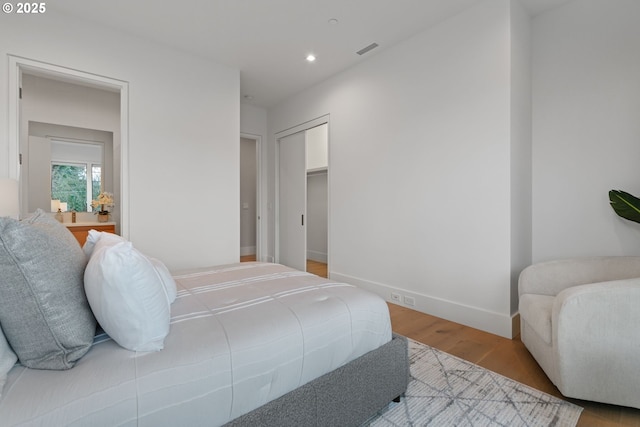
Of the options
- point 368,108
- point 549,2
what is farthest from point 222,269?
point 549,2

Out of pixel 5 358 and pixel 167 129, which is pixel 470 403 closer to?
pixel 5 358

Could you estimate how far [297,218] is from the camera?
4840 mm

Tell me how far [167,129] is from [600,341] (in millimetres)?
4044

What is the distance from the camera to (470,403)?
5.42 feet

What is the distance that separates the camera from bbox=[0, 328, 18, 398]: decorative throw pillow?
84 cm

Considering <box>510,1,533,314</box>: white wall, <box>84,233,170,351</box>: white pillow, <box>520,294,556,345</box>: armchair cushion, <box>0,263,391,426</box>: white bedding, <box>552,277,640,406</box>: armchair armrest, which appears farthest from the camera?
<box>510,1,533,314</box>: white wall

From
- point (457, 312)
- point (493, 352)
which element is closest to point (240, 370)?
point (493, 352)

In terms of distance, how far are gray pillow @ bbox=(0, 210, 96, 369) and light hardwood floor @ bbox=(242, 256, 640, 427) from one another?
2.32 metres

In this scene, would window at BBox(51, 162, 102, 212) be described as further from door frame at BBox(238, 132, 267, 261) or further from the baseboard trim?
the baseboard trim

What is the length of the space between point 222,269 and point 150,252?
1426 mm

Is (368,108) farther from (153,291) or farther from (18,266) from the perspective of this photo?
(18,266)

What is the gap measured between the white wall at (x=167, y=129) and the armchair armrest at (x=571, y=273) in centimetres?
319

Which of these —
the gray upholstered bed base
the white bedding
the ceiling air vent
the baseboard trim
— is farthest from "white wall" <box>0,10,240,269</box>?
the gray upholstered bed base

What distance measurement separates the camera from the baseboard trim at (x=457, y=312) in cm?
250
